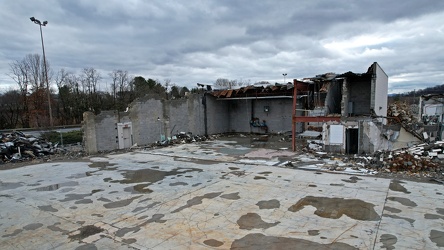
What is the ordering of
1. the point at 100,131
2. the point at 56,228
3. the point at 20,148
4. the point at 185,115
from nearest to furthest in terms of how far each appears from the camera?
the point at 56,228
the point at 20,148
the point at 100,131
the point at 185,115

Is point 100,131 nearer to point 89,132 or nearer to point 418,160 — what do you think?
point 89,132

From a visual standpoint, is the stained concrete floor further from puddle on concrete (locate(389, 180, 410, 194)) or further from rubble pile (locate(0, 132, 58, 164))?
rubble pile (locate(0, 132, 58, 164))

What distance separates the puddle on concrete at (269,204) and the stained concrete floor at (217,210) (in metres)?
0.03

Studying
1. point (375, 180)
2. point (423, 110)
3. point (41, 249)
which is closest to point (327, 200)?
point (375, 180)

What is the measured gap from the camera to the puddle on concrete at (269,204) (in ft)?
22.5

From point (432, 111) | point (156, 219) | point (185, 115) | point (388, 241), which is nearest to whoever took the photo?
point (388, 241)

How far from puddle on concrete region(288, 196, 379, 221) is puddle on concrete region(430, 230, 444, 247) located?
102 centimetres

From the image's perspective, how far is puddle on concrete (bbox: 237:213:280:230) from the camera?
5742 millimetres

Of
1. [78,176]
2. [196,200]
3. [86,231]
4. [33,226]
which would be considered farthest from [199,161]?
[33,226]

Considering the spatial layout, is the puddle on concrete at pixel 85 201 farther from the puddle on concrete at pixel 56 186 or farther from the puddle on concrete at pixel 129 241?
the puddle on concrete at pixel 129 241

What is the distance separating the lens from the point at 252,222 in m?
5.97

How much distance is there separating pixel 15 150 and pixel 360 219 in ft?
56.5

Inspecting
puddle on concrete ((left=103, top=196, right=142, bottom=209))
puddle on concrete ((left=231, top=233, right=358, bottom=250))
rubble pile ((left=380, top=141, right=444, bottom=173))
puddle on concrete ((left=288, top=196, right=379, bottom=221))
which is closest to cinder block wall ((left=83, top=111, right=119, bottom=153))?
puddle on concrete ((left=103, top=196, right=142, bottom=209))

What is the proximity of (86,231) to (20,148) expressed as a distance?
12734 millimetres
